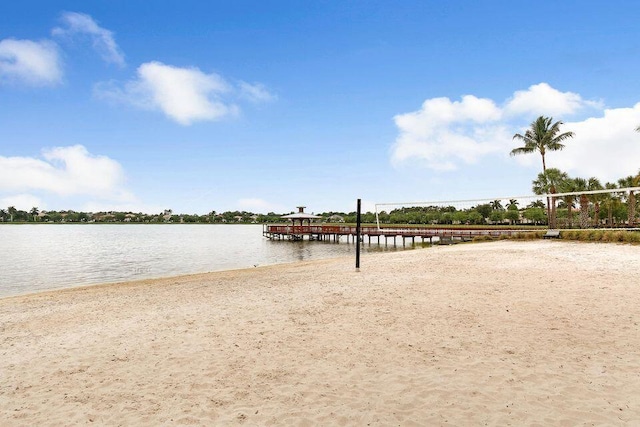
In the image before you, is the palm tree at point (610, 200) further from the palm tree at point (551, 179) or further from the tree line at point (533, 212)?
the palm tree at point (551, 179)

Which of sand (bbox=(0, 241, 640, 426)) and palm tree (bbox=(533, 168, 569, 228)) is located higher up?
palm tree (bbox=(533, 168, 569, 228))

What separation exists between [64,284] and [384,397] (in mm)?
17613

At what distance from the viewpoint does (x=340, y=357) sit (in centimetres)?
509

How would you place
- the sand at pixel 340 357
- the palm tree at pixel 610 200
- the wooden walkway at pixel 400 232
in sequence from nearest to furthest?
the sand at pixel 340 357 → the wooden walkway at pixel 400 232 → the palm tree at pixel 610 200

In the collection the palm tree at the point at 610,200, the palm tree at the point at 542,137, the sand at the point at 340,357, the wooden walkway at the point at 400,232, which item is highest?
the palm tree at the point at 542,137

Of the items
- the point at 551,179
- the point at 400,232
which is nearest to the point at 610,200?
the point at 551,179

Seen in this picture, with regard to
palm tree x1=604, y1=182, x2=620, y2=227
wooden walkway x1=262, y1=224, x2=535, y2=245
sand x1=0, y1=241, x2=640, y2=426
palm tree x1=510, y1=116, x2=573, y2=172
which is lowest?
sand x1=0, y1=241, x2=640, y2=426

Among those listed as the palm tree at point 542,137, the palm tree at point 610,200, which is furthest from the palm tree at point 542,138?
the palm tree at point 610,200

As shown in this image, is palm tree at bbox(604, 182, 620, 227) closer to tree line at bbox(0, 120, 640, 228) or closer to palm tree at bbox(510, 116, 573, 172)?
tree line at bbox(0, 120, 640, 228)

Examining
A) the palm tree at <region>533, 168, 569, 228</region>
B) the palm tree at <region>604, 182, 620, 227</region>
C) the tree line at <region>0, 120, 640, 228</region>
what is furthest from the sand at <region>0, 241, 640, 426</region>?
the palm tree at <region>604, 182, 620, 227</region>

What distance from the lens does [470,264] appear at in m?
13.2

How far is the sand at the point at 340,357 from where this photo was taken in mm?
3707

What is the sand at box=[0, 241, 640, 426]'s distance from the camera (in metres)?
3.71

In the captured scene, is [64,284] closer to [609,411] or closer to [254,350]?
[254,350]
